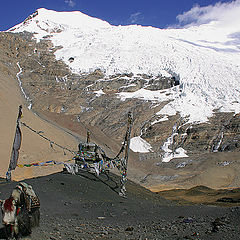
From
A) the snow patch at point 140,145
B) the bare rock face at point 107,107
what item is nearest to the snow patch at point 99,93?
the bare rock face at point 107,107

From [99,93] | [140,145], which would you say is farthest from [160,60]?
[140,145]

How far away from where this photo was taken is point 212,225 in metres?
6.08

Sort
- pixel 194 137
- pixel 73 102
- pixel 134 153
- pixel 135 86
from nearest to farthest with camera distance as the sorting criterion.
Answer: pixel 134 153
pixel 194 137
pixel 73 102
pixel 135 86

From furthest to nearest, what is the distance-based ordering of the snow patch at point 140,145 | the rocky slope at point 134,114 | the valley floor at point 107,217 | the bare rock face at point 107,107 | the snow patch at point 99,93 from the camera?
1. the snow patch at point 99,93
2. the snow patch at point 140,145
3. the bare rock face at point 107,107
4. the rocky slope at point 134,114
5. the valley floor at point 107,217

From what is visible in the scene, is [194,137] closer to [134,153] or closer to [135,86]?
[134,153]

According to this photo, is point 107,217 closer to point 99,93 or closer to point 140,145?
point 140,145

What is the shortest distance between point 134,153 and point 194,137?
381 inches

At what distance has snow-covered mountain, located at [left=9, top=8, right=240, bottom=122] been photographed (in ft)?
165

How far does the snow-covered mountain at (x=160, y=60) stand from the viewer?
50344 mm

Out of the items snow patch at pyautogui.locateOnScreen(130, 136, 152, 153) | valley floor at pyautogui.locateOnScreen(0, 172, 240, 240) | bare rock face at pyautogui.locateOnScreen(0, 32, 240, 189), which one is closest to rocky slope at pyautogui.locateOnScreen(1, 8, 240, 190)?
bare rock face at pyautogui.locateOnScreen(0, 32, 240, 189)

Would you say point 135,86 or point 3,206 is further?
point 135,86

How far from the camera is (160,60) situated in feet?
217

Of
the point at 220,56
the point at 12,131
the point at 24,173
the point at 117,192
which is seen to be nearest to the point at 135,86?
the point at 220,56

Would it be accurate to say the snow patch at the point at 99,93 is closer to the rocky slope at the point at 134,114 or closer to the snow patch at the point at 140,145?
the rocky slope at the point at 134,114
